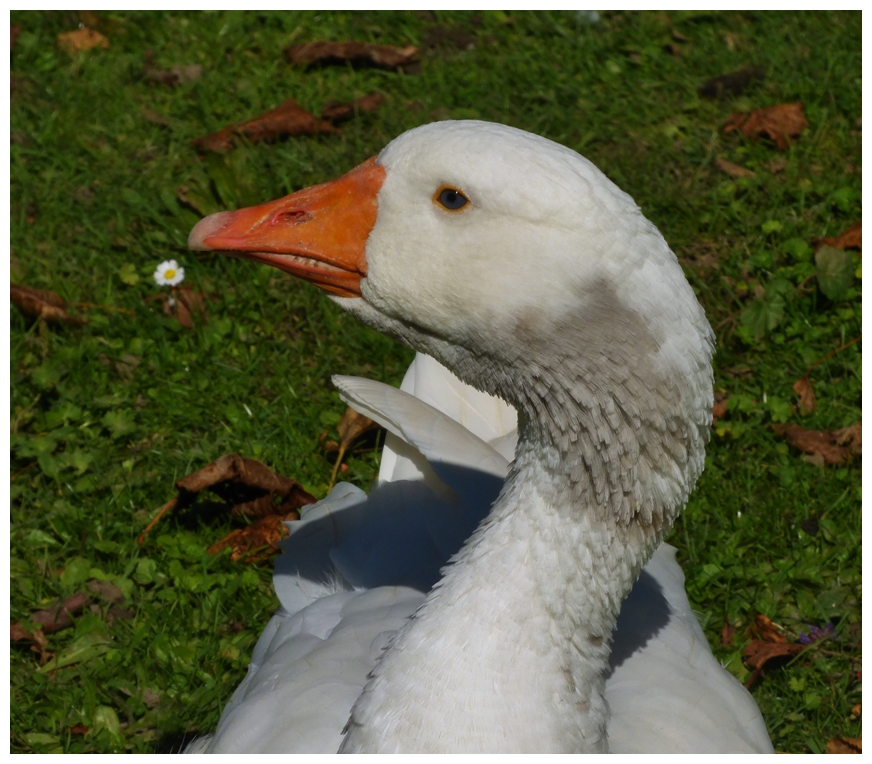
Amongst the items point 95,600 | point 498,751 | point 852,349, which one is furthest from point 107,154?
point 498,751

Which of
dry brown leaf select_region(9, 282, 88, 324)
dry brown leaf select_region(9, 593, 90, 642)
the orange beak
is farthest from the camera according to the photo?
dry brown leaf select_region(9, 282, 88, 324)

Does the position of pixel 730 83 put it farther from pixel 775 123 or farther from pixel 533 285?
pixel 533 285

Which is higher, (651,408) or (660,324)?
(660,324)

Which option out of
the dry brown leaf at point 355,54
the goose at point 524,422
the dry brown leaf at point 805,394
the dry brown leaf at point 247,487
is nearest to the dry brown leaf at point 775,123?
the dry brown leaf at point 805,394

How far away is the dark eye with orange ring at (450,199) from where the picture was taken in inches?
68.2

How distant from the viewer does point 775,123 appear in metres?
4.74

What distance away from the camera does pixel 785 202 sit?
4.52 metres

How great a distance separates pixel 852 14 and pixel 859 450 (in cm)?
286

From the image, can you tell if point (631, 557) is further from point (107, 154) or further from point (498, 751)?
point (107, 154)

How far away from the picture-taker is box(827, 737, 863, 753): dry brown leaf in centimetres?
281

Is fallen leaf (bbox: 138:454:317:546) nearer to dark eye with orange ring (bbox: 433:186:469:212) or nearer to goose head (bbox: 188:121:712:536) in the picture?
goose head (bbox: 188:121:712:536)

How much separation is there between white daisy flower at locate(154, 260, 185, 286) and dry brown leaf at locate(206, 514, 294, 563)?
4.02 feet

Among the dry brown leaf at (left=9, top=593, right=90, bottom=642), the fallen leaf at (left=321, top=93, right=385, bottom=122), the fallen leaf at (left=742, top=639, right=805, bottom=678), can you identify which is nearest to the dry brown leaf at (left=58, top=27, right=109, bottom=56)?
the fallen leaf at (left=321, top=93, right=385, bottom=122)

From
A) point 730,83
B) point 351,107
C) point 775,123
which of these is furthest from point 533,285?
point 730,83
